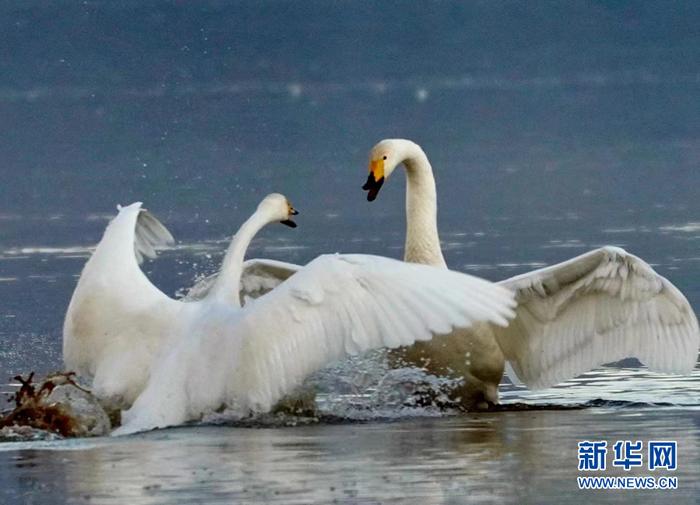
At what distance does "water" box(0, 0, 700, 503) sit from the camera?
988 centimetres

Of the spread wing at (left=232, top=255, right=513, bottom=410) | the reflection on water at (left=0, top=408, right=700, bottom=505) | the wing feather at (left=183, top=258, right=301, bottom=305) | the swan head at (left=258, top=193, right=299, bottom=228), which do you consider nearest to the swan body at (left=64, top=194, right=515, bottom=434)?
the spread wing at (left=232, top=255, right=513, bottom=410)

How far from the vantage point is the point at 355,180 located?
27.0 m

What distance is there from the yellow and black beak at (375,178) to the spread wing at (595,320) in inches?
45.2

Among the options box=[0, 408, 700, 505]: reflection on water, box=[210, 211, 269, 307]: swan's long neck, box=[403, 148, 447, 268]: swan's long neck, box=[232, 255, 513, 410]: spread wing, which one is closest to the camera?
box=[0, 408, 700, 505]: reflection on water

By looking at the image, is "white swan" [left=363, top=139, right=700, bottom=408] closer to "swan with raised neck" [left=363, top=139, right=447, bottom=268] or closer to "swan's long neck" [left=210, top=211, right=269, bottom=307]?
"swan with raised neck" [left=363, top=139, right=447, bottom=268]

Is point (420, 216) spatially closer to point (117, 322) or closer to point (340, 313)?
point (117, 322)

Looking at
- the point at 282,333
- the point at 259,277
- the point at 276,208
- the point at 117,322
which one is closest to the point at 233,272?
the point at 117,322

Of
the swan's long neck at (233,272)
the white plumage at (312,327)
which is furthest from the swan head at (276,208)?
the white plumage at (312,327)

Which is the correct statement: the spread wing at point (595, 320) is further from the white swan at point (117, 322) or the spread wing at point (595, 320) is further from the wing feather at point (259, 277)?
the white swan at point (117, 322)

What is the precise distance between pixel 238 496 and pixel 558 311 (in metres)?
4.52

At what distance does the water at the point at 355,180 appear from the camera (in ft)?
32.4

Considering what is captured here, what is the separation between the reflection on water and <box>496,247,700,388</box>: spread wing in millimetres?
1172

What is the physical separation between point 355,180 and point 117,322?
49.1ft

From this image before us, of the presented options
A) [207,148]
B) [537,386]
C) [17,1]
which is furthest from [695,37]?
[537,386]
